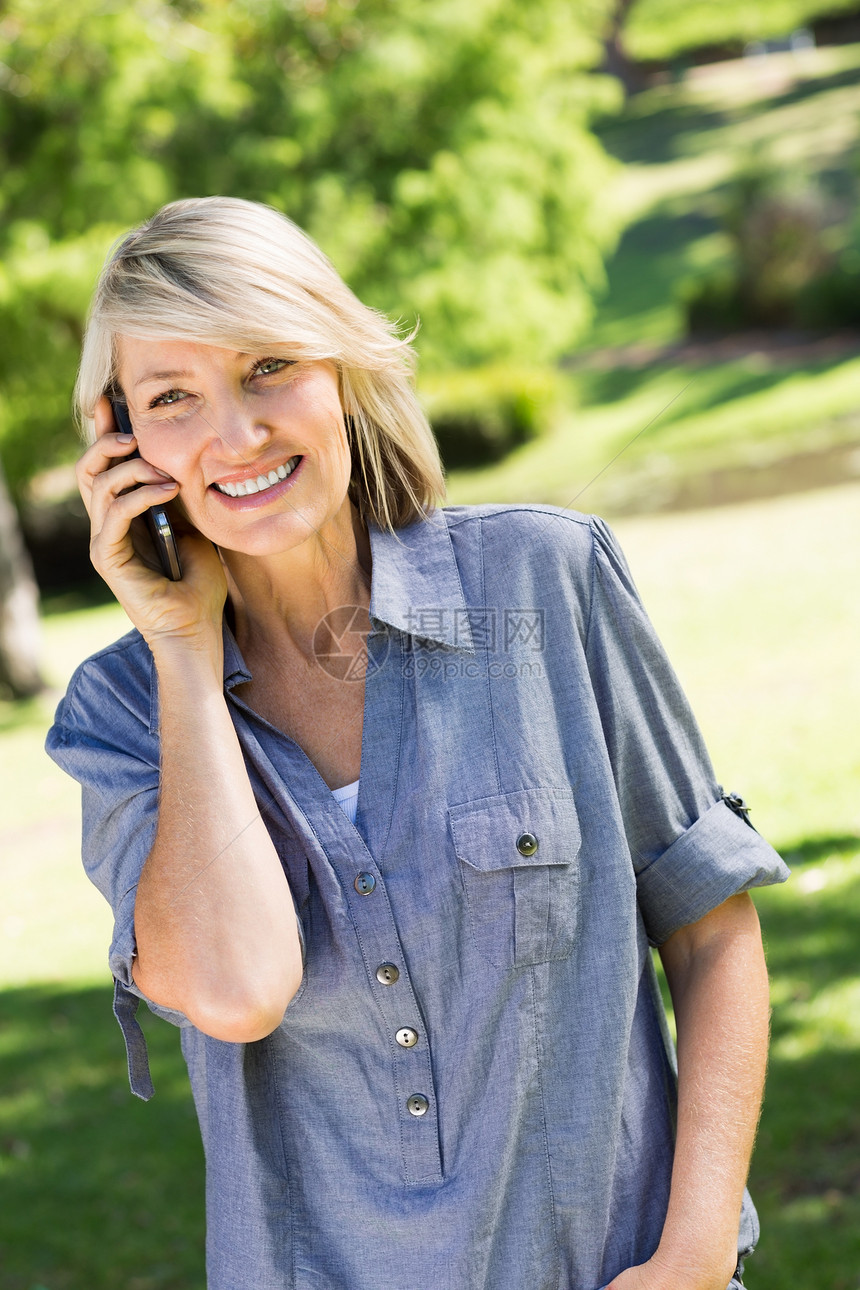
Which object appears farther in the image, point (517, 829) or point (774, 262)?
point (774, 262)

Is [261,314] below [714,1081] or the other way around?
the other way around

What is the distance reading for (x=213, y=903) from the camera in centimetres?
170

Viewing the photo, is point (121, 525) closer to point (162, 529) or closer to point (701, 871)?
point (162, 529)

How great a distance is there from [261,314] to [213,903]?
82 centimetres

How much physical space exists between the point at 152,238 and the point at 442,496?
0.61 metres

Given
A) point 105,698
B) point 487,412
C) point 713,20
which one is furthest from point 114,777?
point 713,20

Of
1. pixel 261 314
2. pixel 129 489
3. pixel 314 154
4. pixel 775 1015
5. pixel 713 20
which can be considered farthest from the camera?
pixel 713 20

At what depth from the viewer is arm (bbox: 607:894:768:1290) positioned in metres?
1.67

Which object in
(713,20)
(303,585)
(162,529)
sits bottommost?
→ (303,585)

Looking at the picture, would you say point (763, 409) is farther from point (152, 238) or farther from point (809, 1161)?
point (152, 238)

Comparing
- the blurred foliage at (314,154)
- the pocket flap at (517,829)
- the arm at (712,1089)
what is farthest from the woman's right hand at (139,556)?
the blurred foliage at (314,154)

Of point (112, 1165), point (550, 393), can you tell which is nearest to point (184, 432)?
point (112, 1165)

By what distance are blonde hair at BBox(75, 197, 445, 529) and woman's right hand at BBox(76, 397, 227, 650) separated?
0.34ft

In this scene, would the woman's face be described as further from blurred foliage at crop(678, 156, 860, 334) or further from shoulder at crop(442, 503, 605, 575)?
blurred foliage at crop(678, 156, 860, 334)
